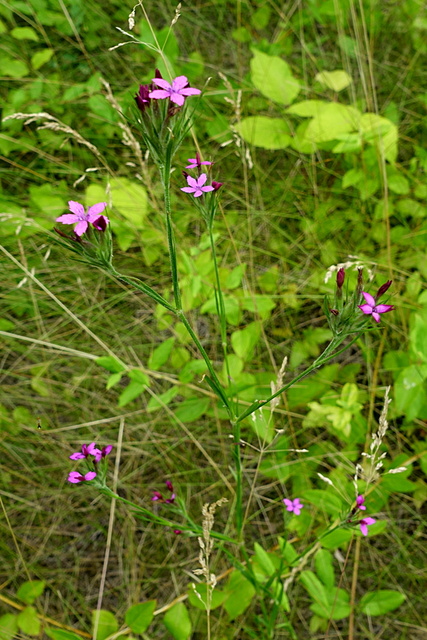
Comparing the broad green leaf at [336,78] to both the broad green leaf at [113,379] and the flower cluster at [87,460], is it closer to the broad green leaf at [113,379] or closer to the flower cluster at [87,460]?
the broad green leaf at [113,379]

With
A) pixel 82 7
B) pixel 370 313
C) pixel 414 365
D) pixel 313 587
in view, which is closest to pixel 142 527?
pixel 313 587

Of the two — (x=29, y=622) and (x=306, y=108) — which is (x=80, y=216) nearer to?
(x=306, y=108)

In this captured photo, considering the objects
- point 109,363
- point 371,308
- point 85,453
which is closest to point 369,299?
point 371,308

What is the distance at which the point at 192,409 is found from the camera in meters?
1.96

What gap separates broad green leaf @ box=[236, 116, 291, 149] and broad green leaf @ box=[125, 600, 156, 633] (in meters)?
1.83

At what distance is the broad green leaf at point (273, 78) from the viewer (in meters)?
2.15

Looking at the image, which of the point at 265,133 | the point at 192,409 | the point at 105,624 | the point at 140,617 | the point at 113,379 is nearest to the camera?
the point at 140,617

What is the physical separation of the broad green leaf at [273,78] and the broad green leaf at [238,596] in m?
1.94

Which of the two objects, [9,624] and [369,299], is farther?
[9,624]

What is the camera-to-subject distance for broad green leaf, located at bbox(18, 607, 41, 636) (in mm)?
1908

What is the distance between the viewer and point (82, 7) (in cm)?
300

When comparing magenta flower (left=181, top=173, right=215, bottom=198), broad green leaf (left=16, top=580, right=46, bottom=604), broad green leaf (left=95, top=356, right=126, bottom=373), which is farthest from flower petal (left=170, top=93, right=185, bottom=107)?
broad green leaf (left=16, top=580, right=46, bottom=604)

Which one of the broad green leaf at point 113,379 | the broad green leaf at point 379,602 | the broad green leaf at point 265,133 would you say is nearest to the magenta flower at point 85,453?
the broad green leaf at point 113,379

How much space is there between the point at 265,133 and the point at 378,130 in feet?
1.57
